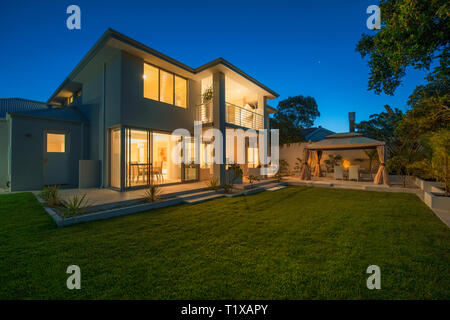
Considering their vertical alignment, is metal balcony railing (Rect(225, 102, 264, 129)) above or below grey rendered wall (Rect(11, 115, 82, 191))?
above

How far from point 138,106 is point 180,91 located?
2.62 metres

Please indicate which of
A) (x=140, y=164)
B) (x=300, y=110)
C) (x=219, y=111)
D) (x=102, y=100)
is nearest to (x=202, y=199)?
(x=140, y=164)

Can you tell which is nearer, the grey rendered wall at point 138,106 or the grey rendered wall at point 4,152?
the grey rendered wall at point 138,106

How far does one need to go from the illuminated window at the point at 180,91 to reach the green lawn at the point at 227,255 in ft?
20.4

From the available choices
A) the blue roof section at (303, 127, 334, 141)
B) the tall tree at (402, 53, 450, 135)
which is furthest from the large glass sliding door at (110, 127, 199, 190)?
the blue roof section at (303, 127, 334, 141)

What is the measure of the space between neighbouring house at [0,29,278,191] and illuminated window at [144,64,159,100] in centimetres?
4

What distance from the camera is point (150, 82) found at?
837cm

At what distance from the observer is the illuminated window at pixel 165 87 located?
344 inches

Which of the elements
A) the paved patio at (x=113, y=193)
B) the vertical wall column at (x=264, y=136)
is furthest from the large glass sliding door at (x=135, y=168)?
the vertical wall column at (x=264, y=136)

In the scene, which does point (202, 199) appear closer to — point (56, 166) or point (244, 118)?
point (244, 118)

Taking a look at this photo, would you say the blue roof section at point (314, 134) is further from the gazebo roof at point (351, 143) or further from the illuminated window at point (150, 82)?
the illuminated window at point (150, 82)

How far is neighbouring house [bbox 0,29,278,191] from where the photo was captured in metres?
7.50

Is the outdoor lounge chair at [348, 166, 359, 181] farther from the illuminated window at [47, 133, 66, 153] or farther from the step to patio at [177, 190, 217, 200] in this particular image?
the illuminated window at [47, 133, 66, 153]
